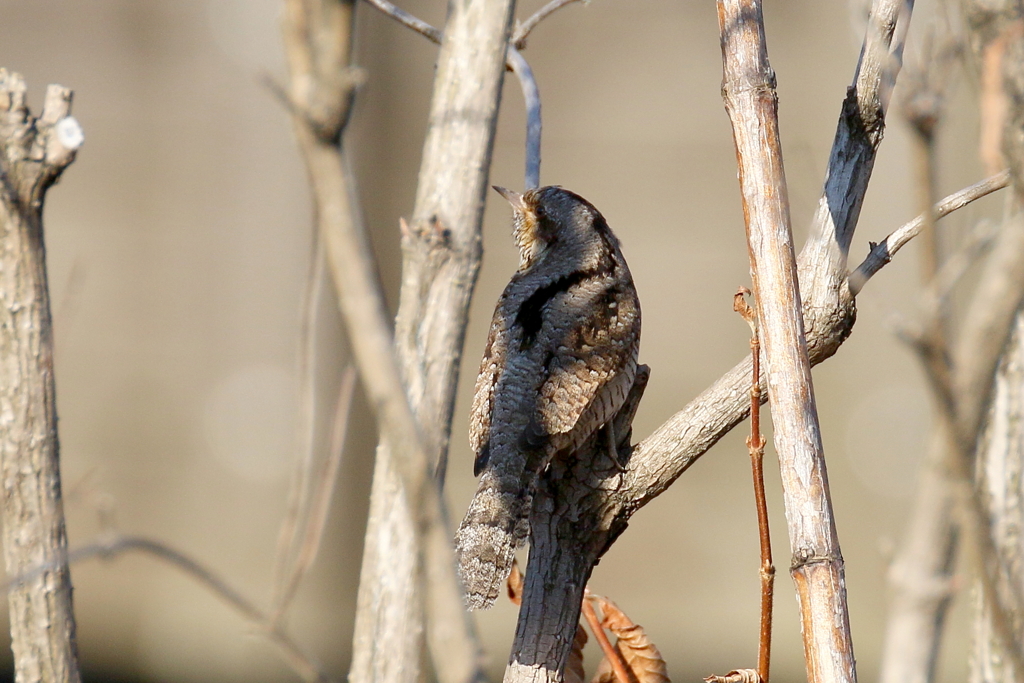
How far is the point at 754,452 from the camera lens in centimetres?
193

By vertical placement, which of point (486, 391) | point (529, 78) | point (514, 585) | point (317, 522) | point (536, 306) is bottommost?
point (317, 522)

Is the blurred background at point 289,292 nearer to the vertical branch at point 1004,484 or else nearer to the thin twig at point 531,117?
the thin twig at point 531,117

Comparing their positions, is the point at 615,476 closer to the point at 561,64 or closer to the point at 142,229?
the point at 561,64

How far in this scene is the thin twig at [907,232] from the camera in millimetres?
2094

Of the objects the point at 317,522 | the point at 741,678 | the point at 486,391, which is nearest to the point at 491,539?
the point at 486,391

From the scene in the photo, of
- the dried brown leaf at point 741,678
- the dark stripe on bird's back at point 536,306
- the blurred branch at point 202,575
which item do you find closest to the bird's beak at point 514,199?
the dark stripe on bird's back at point 536,306

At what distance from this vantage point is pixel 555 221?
11.5 ft

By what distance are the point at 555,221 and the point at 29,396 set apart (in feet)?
6.53

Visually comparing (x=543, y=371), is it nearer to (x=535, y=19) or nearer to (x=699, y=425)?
(x=699, y=425)

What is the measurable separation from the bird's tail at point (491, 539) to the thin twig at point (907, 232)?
1.03 m

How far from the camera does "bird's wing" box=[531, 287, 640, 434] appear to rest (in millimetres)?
2750

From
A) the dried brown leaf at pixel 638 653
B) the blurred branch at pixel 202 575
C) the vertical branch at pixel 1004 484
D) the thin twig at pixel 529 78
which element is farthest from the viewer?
the thin twig at pixel 529 78

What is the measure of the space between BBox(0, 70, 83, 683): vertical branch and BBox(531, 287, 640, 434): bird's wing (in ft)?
4.21

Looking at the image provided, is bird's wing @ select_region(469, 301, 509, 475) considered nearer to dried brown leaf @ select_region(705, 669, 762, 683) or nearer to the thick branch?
the thick branch
